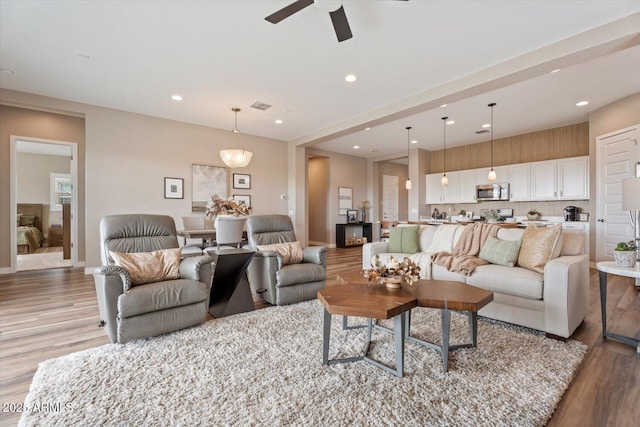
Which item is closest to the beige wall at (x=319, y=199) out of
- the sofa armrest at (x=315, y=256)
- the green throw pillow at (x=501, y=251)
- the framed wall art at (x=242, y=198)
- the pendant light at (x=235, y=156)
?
the framed wall art at (x=242, y=198)

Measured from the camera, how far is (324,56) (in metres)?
3.42

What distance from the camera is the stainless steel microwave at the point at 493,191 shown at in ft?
22.9

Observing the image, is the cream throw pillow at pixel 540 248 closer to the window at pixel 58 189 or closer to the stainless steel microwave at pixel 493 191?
the stainless steel microwave at pixel 493 191

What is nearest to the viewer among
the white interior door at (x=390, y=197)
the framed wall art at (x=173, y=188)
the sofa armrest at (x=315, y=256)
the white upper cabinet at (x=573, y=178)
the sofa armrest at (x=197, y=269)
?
the sofa armrest at (x=197, y=269)

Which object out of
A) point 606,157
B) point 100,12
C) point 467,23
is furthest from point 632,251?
point 100,12

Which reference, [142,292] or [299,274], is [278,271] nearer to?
[299,274]

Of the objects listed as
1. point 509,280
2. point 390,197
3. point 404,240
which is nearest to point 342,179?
point 390,197

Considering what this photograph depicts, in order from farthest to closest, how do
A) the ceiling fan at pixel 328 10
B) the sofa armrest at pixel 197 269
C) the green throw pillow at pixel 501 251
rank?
the green throw pillow at pixel 501 251 < the sofa armrest at pixel 197 269 < the ceiling fan at pixel 328 10

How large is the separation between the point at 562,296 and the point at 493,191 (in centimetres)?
530

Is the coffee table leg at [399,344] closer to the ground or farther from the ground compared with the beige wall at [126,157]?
closer to the ground

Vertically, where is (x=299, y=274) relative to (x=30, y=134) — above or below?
below

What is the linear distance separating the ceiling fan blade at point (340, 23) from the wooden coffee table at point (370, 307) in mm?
2134

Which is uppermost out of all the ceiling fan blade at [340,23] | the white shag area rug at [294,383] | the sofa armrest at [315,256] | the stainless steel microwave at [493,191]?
the ceiling fan blade at [340,23]

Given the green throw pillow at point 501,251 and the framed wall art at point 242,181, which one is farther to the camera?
the framed wall art at point 242,181
